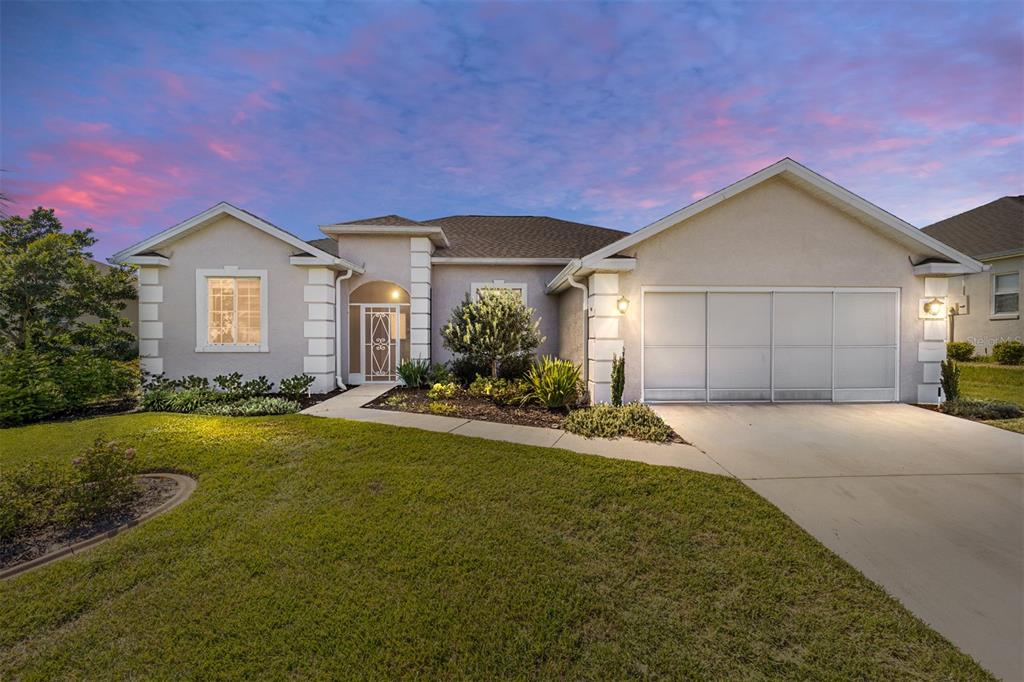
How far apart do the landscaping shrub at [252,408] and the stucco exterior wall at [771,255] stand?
715 cm

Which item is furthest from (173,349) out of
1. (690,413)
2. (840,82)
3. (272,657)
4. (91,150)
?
(840,82)

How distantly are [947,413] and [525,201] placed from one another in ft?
50.1

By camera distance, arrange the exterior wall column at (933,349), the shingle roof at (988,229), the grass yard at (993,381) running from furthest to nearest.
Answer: the shingle roof at (988,229)
the grass yard at (993,381)
the exterior wall column at (933,349)

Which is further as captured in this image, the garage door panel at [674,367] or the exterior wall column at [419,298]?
the exterior wall column at [419,298]

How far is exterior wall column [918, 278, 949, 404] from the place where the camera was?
904 centimetres

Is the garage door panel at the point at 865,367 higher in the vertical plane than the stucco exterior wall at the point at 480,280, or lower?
lower

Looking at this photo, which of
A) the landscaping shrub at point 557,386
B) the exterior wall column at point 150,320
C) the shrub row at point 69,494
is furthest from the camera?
the exterior wall column at point 150,320

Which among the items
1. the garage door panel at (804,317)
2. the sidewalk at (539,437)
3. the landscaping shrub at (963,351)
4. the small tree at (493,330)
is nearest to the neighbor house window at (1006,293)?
the landscaping shrub at (963,351)

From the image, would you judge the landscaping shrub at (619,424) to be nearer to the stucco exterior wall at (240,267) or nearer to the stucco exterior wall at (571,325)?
the stucco exterior wall at (571,325)

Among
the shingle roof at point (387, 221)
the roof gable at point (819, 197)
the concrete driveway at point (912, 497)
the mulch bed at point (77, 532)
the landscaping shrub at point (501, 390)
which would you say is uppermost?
the shingle roof at point (387, 221)

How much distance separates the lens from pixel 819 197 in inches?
351

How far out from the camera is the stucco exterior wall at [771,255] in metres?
8.93

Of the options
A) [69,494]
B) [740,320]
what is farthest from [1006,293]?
[69,494]

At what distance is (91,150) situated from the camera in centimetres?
886
